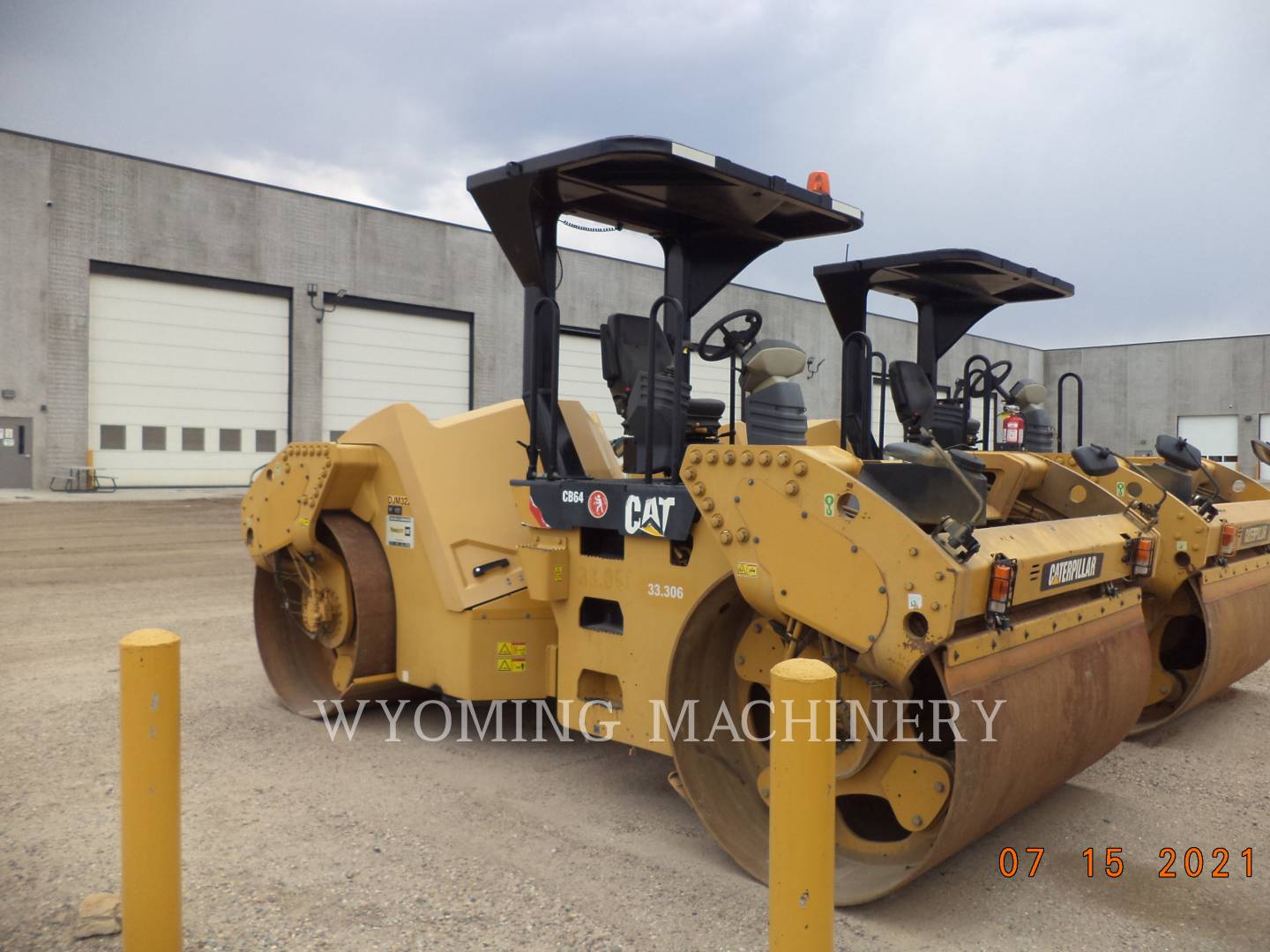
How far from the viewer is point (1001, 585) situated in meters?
2.95

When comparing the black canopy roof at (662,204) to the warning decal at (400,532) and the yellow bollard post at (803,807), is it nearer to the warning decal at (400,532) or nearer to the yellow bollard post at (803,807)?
the warning decal at (400,532)

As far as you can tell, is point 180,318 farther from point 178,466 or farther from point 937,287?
point 937,287

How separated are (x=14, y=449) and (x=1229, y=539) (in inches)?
→ 806

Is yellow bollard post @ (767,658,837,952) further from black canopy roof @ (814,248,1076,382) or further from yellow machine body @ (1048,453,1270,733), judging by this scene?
black canopy roof @ (814,248,1076,382)

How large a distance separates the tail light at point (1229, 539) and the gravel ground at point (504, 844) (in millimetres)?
965

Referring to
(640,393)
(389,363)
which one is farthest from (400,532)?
(389,363)

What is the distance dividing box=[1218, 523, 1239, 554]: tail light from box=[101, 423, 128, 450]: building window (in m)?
20.1

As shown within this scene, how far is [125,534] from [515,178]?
11.9 metres

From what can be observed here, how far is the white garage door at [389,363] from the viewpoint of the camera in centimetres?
2320

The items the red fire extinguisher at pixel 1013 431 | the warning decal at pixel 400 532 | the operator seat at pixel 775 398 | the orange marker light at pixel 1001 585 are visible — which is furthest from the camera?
the red fire extinguisher at pixel 1013 431

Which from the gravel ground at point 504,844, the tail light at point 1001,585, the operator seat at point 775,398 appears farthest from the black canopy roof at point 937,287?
the tail light at point 1001,585

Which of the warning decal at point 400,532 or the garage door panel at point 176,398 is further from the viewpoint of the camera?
the garage door panel at point 176,398

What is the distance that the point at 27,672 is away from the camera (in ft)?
20.3

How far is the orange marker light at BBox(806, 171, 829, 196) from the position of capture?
4.50 m
